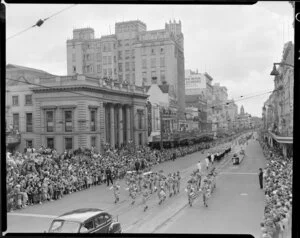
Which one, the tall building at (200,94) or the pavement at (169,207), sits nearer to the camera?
the pavement at (169,207)

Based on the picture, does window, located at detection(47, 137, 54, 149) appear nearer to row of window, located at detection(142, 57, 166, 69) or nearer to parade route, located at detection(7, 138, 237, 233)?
parade route, located at detection(7, 138, 237, 233)

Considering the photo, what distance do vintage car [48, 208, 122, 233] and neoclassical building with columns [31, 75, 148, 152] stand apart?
1384 mm

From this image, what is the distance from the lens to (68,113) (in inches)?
261

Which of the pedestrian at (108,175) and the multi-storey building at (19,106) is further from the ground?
the multi-storey building at (19,106)

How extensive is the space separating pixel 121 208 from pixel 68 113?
1985 mm

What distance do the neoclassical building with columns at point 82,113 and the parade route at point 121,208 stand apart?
3.03ft

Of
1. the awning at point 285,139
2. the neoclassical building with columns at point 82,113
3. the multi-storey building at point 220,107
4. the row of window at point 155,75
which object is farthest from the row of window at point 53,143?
the awning at point 285,139

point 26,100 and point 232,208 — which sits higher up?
point 26,100

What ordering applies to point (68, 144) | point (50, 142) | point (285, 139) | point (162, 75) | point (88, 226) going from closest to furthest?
point (88, 226) → point (285, 139) → point (50, 142) → point (68, 144) → point (162, 75)

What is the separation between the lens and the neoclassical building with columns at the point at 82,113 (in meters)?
6.59

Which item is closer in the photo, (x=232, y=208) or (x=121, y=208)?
(x=232, y=208)

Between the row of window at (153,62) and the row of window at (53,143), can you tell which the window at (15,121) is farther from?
the row of window at (153,62)

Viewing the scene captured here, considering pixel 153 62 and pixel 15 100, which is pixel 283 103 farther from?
pixel 15 100

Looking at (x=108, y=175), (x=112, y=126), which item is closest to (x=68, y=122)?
(x=112, y=126)
